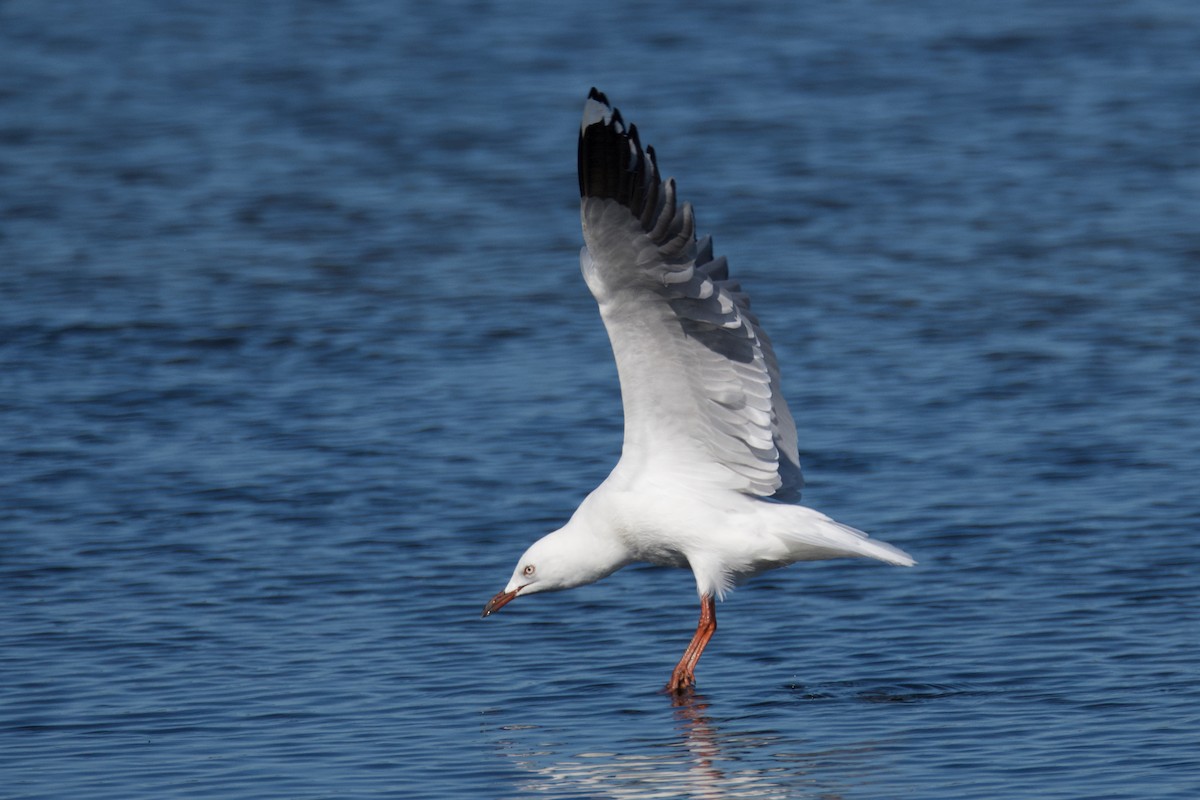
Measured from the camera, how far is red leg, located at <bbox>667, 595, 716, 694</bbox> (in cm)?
866

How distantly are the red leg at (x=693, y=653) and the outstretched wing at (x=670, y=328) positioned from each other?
1.69 feet

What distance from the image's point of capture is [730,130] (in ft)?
70.9

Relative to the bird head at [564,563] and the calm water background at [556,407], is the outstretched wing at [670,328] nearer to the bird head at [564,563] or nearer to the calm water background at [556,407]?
the bird head at [564,563]

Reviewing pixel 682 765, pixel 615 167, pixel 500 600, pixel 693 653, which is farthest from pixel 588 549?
pixel 615 167

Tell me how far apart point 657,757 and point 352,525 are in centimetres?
377

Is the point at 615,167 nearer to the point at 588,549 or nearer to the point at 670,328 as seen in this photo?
the point at 670,328

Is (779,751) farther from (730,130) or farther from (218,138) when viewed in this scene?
(218,138)

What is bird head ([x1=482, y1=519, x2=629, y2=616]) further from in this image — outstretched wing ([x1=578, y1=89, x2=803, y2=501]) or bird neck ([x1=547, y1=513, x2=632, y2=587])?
outstretched wing ([x1=578, y1=89, x2=803, y2=501])

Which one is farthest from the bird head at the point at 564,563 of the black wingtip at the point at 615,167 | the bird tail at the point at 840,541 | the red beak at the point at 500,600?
the black wingtip at the point at 615,167

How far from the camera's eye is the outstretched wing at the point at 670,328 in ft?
26.0

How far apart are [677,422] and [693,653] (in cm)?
93

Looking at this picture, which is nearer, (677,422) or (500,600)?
(677,422)

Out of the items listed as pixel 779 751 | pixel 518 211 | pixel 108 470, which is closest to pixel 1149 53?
pixel 518 211

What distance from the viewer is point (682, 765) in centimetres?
781
